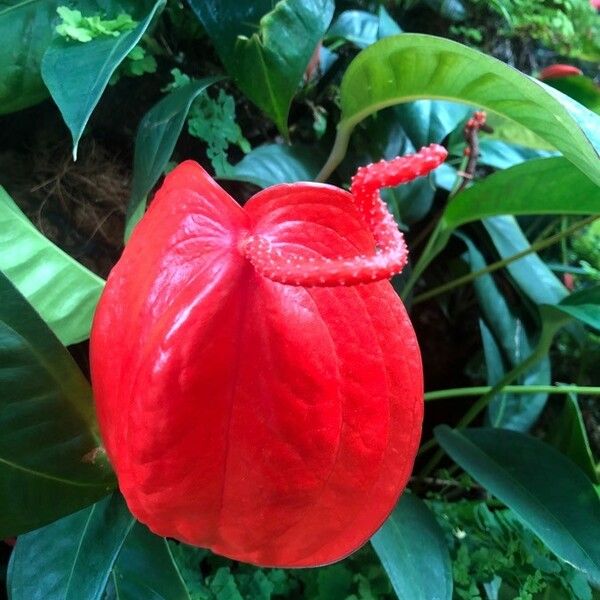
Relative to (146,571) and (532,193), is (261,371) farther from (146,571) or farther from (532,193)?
(532,193)

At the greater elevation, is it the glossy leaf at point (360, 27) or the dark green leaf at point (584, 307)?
the glossy leaf at point (360, 27)

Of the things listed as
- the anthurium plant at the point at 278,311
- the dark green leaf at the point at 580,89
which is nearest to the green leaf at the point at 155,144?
the anthurium plant at the point at 278,311

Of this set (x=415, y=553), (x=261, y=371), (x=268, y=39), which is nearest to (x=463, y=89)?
(x=268, y=39)

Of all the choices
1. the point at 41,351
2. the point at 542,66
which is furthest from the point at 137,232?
the point at 542,66

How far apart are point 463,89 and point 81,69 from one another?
1.01 ft

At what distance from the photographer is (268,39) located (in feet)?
2.13

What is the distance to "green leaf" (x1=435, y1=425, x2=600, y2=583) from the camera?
0.65 metres

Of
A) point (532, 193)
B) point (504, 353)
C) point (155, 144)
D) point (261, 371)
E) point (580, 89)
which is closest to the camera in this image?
point (261, 371)

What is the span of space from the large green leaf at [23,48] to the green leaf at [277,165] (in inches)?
8.1

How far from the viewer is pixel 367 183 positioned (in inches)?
15.6

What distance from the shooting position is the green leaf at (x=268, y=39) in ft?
2.13

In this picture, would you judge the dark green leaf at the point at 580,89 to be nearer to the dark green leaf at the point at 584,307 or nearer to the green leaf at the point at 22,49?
the dark green leaf at the point at 584,307

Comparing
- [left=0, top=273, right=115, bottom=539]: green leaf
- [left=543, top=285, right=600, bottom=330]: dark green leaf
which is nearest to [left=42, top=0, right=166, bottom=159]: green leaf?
[left=0, top=273, right=115, bottom=539]: green leaf

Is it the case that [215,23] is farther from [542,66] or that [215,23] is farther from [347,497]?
[542,66]
